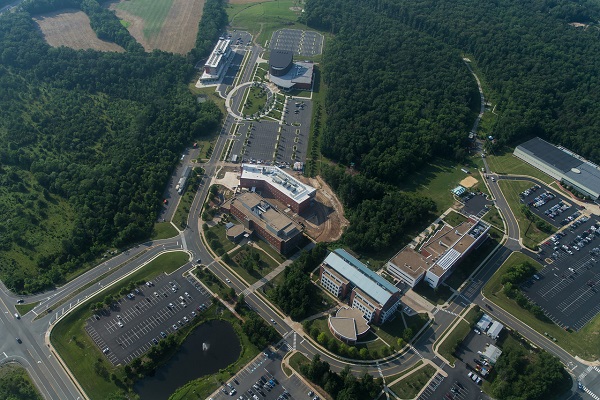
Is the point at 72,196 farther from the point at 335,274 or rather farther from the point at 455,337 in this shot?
the point at 455,337

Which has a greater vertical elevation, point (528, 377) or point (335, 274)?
point (335, 274)

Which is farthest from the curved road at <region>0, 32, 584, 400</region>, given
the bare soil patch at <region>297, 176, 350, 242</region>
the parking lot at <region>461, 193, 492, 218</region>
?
the bare soil patch at <region>297, 176, 350, 242</region>

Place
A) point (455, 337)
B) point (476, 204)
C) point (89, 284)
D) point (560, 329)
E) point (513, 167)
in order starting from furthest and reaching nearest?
point (513, 167), point (476, 204), point (89, 284), point (560, 329), point (455, 337)

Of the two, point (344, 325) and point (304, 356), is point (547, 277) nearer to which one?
point (344, 325)

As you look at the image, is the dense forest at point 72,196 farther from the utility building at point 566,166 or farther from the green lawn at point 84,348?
the utility building at point 566,166

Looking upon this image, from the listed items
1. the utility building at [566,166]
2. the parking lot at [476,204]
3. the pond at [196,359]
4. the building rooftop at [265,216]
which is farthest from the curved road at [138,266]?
the utility building at [566,166]

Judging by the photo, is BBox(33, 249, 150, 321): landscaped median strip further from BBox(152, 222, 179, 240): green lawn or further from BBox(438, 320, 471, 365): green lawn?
BBox(438, 320, 471, 365): green lawn

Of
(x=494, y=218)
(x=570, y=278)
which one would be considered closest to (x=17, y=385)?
(x=494, y=218)
